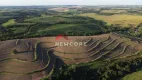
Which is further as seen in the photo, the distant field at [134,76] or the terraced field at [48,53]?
the terraced field at [48,53]

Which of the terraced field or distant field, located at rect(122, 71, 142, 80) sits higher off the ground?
the terraced field

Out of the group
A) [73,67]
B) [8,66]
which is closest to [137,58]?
[73,67]

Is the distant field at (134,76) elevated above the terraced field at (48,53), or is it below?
below

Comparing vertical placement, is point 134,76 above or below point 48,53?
below

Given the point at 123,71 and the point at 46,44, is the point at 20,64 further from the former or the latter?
the point at 123,71

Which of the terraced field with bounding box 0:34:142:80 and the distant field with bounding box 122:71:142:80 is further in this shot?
the terraced field with bounding box 0:34:142:80

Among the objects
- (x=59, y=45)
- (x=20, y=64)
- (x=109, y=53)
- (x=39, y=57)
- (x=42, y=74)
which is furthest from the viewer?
(x=59, y=45)

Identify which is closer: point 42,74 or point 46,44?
point 42,74

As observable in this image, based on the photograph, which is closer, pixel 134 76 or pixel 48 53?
pixel 134 76
